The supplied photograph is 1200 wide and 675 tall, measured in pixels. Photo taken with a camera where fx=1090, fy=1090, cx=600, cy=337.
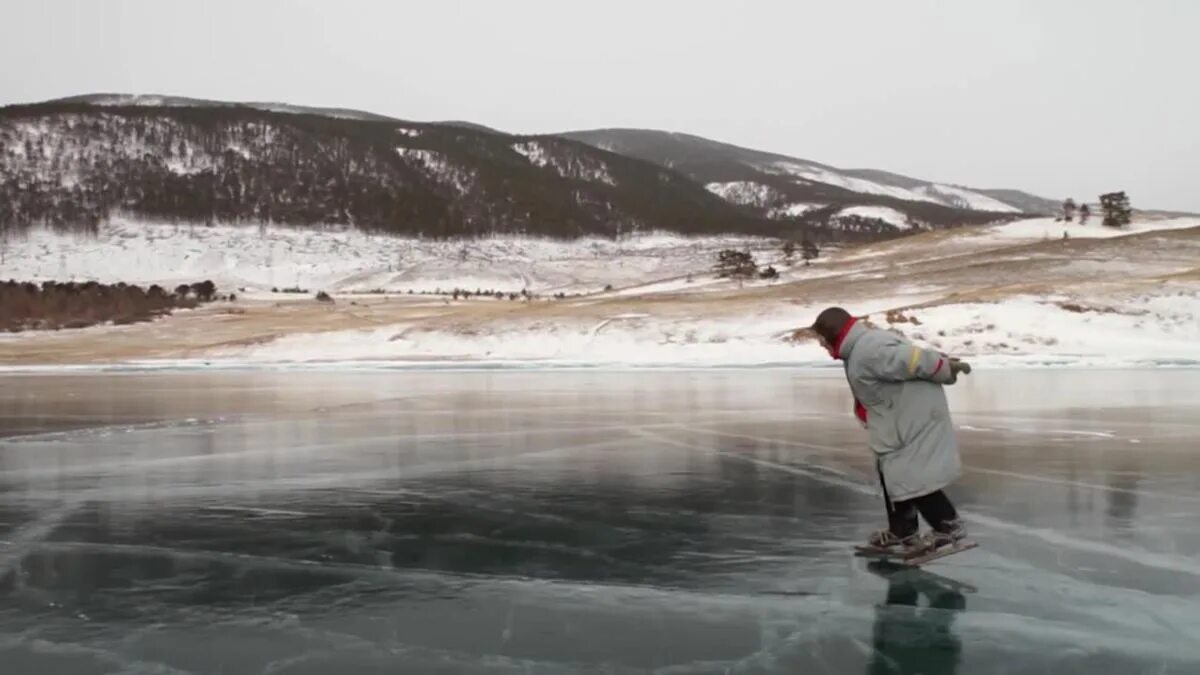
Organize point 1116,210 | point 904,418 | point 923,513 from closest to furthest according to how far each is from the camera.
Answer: point 904,418 < point 923,513 < point 1116,210

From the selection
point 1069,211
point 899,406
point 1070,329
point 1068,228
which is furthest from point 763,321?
point 1069,211

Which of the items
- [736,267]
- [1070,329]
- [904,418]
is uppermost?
[736,267]

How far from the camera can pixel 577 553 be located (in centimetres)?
809

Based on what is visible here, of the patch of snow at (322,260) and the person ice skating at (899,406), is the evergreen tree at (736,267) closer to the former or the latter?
the patch of snow at (322,260)

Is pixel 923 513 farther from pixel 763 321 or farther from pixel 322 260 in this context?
pixel 322 260

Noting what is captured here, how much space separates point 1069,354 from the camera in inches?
1427

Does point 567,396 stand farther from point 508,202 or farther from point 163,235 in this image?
point 508,202

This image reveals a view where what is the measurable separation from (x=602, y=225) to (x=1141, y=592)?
191 m

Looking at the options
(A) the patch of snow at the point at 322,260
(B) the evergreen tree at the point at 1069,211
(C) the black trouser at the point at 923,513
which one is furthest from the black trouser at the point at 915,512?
(B) the evergreen tree at the point at 1069,211

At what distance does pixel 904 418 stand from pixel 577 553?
2589 mm

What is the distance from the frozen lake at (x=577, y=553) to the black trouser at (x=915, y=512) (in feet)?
1.06

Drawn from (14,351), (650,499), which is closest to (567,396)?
(650,499)

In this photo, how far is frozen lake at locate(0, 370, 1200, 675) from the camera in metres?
5.74

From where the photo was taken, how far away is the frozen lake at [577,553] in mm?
5738
